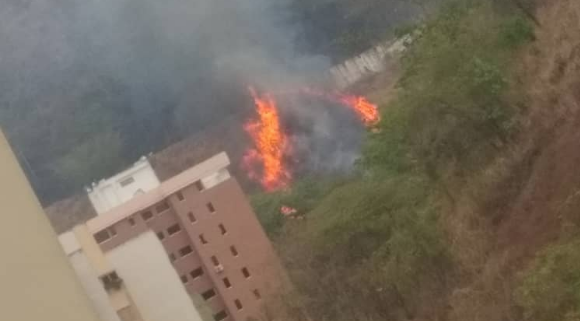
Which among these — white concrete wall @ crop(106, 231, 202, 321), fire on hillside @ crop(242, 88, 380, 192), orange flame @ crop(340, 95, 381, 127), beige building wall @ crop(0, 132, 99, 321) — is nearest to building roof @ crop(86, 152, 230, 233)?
fire on hillside @ crop(242, 88, 380, 192)

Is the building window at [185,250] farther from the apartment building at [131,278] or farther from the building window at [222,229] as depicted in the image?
the apartment building at [131,278]

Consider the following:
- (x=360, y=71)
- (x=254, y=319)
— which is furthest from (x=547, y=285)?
(x=360, y=71)

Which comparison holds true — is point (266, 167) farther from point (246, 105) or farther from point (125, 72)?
Answer: point (125, 72)

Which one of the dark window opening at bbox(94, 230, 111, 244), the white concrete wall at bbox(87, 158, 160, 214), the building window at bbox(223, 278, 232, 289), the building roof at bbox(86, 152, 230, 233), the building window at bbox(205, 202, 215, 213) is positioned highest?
the white concrete wall at bbox(87, 158, 160, 214)

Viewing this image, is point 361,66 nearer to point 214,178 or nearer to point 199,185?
point 214,178

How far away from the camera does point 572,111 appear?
4520mm

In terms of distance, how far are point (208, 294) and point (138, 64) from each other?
4.51 metres

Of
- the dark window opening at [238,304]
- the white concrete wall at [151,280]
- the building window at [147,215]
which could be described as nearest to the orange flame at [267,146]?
the building window at [147,215]

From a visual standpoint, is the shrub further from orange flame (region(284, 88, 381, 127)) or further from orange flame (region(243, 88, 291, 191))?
orange flame (region(243, 88, 291, 191))

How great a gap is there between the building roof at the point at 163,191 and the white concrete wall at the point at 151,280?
2375mm

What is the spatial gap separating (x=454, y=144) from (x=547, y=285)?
2802mm

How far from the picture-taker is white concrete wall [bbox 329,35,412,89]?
10.3 meters

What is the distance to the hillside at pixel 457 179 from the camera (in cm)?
425

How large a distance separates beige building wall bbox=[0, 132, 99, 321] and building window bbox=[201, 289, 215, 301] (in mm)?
7661
